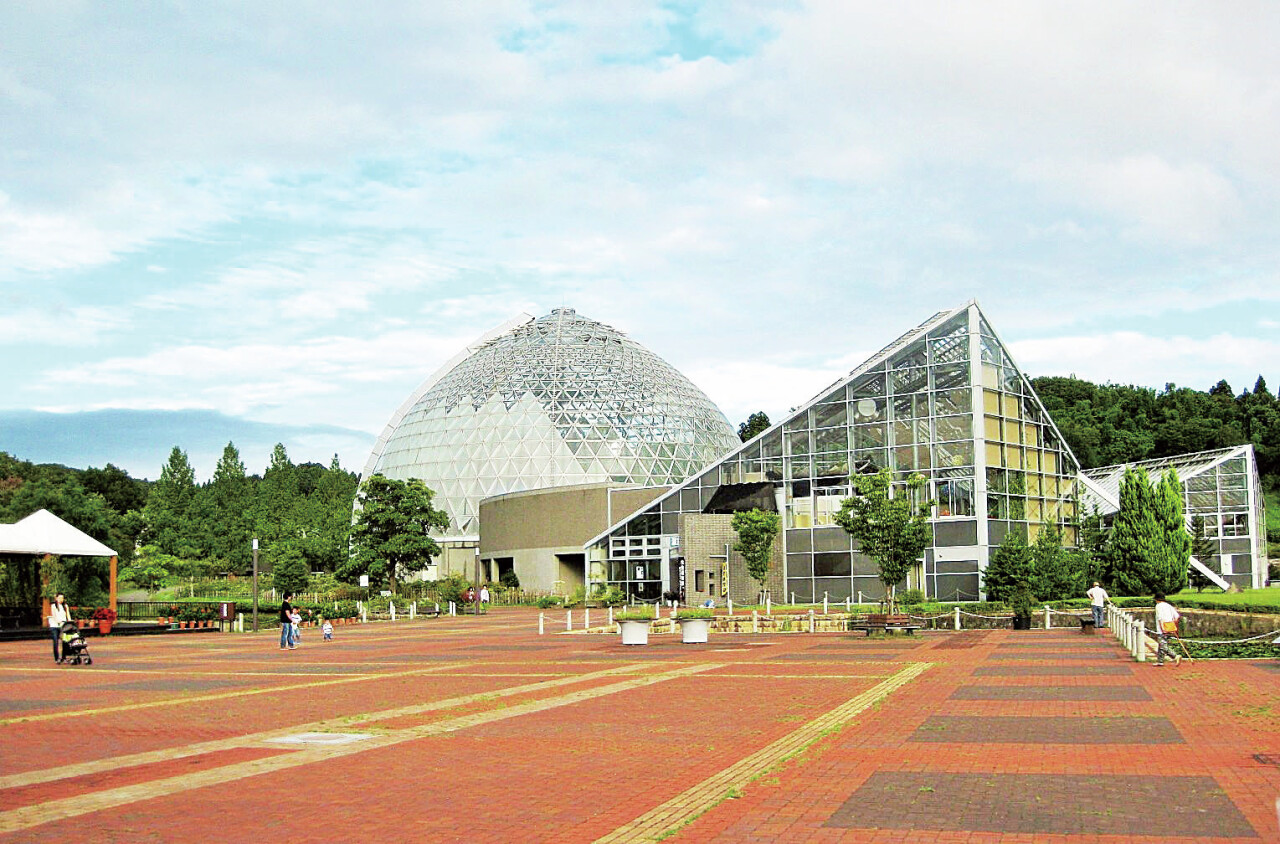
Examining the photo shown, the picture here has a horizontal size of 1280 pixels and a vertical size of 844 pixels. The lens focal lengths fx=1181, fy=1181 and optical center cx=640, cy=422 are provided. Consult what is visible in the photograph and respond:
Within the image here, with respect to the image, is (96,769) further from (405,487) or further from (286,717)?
(405,487)

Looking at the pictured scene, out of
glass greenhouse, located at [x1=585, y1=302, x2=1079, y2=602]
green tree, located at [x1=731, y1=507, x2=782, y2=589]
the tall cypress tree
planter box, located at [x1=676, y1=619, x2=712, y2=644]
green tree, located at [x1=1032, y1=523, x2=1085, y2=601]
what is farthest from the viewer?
green tree, located at [x1=731, y1=507, x2=782, y2=589]

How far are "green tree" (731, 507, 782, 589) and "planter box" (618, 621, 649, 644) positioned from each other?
21871mm

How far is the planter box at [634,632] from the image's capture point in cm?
3098

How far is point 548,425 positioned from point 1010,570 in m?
40.5

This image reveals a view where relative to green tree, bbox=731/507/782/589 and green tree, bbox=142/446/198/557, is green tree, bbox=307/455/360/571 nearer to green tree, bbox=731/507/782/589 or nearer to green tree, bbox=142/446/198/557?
green tree, bbox=142/446/198/557

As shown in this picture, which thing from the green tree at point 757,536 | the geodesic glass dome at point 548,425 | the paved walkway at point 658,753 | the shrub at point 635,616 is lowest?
the shrub at point 635,616

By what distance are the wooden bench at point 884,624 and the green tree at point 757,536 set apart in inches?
684

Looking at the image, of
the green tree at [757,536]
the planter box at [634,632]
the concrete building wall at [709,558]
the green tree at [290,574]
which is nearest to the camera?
the planter box at [634,632]

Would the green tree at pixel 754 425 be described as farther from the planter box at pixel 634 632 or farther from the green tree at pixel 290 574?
the planter box at pixel 634 632

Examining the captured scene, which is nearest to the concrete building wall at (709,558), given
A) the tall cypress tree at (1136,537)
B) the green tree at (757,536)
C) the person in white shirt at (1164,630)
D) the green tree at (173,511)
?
the green tree at (757,536)

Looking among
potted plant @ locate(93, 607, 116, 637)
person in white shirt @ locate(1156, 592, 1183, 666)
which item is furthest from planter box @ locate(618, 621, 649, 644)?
potted plant @ locate(93, 607, 116, 637)

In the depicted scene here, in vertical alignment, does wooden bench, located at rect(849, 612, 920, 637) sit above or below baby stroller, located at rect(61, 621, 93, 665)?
below

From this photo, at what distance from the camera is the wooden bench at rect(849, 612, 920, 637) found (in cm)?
3353

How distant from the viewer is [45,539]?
147 feet
